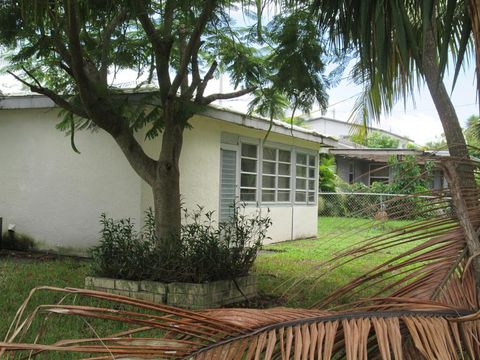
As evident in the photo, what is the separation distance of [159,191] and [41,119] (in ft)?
17.3

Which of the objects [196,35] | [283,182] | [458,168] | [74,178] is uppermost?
[196,35]

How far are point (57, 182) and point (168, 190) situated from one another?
4.71 metres

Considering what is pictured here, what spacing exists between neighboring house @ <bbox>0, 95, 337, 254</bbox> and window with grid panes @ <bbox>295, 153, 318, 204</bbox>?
2750mm

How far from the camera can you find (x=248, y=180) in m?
13.8

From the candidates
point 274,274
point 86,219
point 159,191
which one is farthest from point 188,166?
point 159,191

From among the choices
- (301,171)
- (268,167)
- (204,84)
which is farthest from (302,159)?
(204,84)

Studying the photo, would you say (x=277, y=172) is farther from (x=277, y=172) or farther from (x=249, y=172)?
(x=249, y=172)

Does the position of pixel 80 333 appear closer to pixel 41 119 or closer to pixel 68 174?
pixel 68 174

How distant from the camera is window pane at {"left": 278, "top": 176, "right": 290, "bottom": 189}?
50.3 feet

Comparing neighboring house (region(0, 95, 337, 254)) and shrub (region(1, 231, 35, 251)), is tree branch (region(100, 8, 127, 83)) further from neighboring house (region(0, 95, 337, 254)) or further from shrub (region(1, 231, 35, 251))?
shrub (region(1, 231, 35, 251))

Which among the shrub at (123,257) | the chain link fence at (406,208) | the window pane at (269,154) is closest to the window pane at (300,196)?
the window pane at (269,154)

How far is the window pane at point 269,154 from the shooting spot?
14.6m

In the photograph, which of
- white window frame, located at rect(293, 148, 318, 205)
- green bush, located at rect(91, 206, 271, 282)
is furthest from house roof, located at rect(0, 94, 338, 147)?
white window frame, located at rect(293, 148, 318, 205)

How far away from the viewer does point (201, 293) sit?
6773mm
